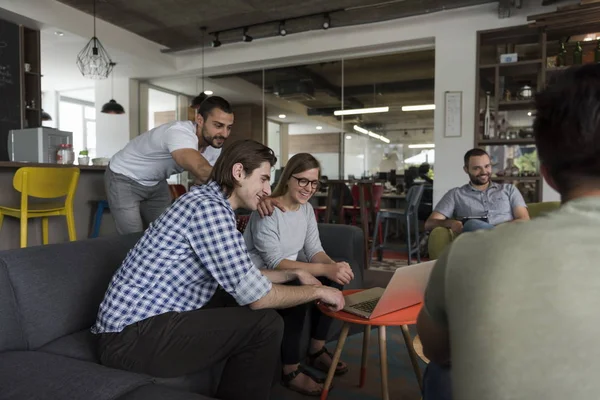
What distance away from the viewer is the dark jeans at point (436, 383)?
2.84 ft

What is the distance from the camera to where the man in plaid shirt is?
56.7 inches

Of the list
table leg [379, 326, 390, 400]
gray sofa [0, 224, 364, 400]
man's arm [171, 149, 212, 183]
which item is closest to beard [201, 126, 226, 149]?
man's arm [171, 149, 212, 183]

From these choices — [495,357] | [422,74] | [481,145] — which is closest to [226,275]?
[495,357]

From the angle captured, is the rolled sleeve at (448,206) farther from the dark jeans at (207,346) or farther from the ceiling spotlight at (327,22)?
the ceiling spotlight at (327,22)

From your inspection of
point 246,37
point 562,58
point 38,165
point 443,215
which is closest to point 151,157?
point 38,165

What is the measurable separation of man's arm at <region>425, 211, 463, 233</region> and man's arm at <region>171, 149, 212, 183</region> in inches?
70.9

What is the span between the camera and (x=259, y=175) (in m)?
1.68

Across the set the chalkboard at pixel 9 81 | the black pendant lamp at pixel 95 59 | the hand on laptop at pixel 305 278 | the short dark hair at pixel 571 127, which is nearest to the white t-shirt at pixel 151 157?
the hand on laptop at pixel 305 278

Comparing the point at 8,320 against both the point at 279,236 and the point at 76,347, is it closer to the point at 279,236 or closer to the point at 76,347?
the point at 76,347

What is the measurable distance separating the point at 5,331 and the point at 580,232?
Result: 1.65 meters

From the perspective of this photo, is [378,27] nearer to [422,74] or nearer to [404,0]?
[404,0]

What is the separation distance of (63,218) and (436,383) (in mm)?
3636

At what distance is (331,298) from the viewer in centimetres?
172

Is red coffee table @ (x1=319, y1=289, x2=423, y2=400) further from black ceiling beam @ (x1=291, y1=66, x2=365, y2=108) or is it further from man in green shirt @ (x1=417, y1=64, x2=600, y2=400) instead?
black ceiling beam @ (x1=291, y1=66, x2=365, y2=108)
